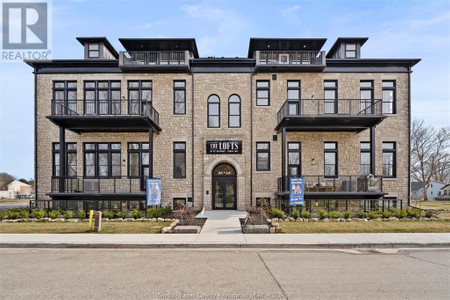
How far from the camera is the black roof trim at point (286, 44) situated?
20047mm

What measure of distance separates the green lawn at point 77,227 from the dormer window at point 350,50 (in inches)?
669


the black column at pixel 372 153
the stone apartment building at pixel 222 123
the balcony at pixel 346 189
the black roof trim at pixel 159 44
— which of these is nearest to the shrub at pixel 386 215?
the balcony at pixel 346 189

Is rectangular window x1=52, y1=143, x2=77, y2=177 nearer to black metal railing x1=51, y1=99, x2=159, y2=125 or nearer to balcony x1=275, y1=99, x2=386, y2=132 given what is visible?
black metal railing x1=51, y1=99, x2=159, y2=125

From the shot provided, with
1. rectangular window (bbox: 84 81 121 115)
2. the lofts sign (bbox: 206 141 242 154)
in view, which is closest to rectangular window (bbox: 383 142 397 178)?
the lofts sign (bbox: 206 141 242 154)

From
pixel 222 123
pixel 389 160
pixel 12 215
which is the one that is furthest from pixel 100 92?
pixel 389 160

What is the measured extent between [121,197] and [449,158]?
166 ft

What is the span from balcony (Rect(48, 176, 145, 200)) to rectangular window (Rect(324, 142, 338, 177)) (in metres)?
12.4

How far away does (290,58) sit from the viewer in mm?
20312

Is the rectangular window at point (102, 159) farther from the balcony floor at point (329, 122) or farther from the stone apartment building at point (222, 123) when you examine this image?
the balcony floor at point (329, 122)

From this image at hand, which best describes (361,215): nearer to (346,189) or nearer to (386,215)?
(386,215)

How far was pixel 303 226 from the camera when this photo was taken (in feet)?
42.3

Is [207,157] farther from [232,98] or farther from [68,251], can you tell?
[68,251]

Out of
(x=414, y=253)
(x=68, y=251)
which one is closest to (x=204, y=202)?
(x=68, y=251)

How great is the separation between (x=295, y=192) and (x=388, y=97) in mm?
10541
